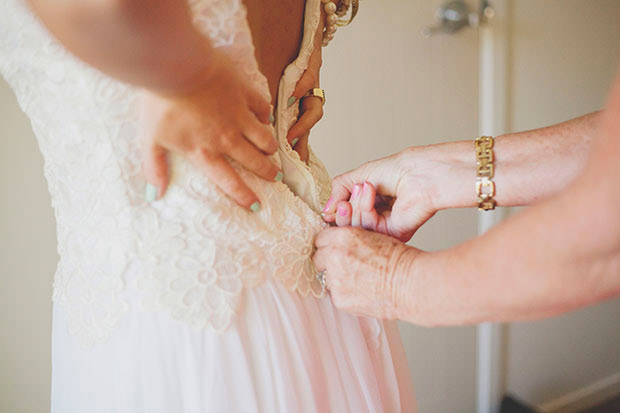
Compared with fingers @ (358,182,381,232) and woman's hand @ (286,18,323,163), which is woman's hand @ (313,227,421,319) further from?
woman's hand @ (286,18,323,163)

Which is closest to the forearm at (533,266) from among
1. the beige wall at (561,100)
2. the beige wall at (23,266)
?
the beige wall at (23,266)

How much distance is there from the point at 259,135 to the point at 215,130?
58 mm

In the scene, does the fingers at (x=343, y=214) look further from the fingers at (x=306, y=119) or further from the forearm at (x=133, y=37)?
the forearm at (x=133, y=37)

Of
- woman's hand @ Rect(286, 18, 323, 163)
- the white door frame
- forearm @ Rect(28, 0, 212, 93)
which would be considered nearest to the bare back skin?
woman's hand @ Rect(286, 18, 323, 163)

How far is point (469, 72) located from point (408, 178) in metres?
1.07

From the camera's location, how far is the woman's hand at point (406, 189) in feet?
1.99

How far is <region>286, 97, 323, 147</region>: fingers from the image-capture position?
24.4 inches

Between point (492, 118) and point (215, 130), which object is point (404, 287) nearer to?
point (215, 130)

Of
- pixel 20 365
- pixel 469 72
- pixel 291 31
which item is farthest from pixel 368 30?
pixel 20 365

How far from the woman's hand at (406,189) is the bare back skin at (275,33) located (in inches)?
7.4

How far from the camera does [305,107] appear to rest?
66 centimetres

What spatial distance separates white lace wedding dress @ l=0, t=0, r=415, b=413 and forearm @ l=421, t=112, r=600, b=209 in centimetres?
29

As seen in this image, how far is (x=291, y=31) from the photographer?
22.6 inches

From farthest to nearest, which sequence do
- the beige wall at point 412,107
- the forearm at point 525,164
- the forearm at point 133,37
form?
the beige wall at point 412,107 < the forearm at point 525,164 < the forearm at point 133,37
